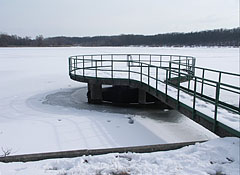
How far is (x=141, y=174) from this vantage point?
3375 millimetres

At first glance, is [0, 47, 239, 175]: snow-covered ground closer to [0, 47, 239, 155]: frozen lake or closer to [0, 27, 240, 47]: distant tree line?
[0, 47, 239, 155]: frozen lake

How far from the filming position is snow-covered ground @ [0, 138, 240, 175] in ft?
11.3

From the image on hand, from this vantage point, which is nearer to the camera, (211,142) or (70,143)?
(211,142)

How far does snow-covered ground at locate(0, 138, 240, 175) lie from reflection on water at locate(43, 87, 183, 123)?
501 centimetres

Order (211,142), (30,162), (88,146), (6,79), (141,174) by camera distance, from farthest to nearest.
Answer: (6,79), (88,146), (211,142), (30,162), (141,174)

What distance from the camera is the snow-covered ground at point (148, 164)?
11.3ft

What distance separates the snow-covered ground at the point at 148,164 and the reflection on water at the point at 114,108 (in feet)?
16.4

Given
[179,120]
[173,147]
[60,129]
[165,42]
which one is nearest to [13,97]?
[60,129]

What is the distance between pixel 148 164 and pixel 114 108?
701 centimetres

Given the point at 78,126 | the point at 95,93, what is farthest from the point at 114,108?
the point at 78,126

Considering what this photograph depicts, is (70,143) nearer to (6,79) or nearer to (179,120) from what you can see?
(179,120)

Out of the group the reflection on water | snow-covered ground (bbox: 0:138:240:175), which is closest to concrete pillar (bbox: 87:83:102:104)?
the reflection on water

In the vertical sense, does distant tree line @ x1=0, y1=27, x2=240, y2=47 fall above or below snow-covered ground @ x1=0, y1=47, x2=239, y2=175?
above

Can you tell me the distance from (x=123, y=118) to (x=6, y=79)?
12.4 m
